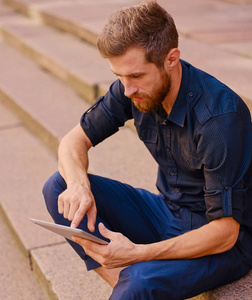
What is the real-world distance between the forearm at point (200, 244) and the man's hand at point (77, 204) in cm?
31

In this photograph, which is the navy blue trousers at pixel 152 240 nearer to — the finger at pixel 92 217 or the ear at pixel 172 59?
the finger at pixel 92 217

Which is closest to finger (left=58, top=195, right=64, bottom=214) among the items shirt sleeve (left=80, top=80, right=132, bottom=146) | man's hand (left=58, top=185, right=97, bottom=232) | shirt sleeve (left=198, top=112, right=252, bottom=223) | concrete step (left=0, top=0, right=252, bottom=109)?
man's hand (left=58, top=185, right=97, bottom=232)

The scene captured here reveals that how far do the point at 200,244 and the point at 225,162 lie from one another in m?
0.31

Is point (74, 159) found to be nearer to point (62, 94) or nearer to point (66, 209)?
point (66, 209)

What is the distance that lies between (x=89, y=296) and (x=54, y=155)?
5.51 feet

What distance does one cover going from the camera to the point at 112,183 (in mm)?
2596

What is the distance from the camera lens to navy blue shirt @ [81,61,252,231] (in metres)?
2.03

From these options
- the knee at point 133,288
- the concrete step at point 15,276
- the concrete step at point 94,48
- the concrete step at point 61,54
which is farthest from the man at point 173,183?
the concrete step at point 61,54

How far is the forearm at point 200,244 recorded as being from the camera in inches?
81.4

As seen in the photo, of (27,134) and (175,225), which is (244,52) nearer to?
(27,134)

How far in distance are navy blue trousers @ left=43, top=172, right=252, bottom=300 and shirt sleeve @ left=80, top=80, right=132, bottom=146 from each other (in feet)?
0.79

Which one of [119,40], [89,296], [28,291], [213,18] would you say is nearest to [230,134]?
[119,40]

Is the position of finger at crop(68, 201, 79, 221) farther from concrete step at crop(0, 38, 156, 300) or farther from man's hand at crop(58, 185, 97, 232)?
concrete step at crop(0, 38, 156, 300)

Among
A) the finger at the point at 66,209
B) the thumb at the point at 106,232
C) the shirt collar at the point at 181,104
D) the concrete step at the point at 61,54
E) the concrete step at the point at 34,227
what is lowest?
the concrete step at the point at 34,227
